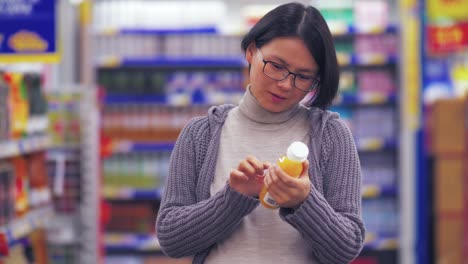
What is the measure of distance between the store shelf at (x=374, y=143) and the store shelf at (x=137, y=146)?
1.64 metres

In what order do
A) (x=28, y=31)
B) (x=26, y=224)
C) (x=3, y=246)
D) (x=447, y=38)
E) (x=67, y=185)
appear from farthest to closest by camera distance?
(x=447, y=38) < (x=67, y=185) < (x=26, y=224) < (x=28, y=31) < (x=3, y=246)

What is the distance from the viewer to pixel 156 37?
294 inches

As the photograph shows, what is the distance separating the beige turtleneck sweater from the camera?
5.72ft

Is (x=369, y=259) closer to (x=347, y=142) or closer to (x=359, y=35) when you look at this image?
(x=359, y=35)

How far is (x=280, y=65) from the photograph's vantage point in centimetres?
174

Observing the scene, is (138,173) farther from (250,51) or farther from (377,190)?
(250,51)

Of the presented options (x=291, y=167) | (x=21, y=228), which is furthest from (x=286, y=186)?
(x=21, y=228)

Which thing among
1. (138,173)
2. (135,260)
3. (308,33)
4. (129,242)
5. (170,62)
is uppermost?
(308,33)

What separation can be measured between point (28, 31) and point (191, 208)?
2422 millimetres

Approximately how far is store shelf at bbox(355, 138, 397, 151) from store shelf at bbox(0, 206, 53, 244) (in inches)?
132

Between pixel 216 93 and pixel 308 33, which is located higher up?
pixel 308 33

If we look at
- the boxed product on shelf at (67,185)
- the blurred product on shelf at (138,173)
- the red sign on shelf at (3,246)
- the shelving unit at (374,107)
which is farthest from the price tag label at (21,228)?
the shelving unit at (374,107)

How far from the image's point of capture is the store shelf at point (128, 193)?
725 cm

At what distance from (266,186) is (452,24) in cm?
516
